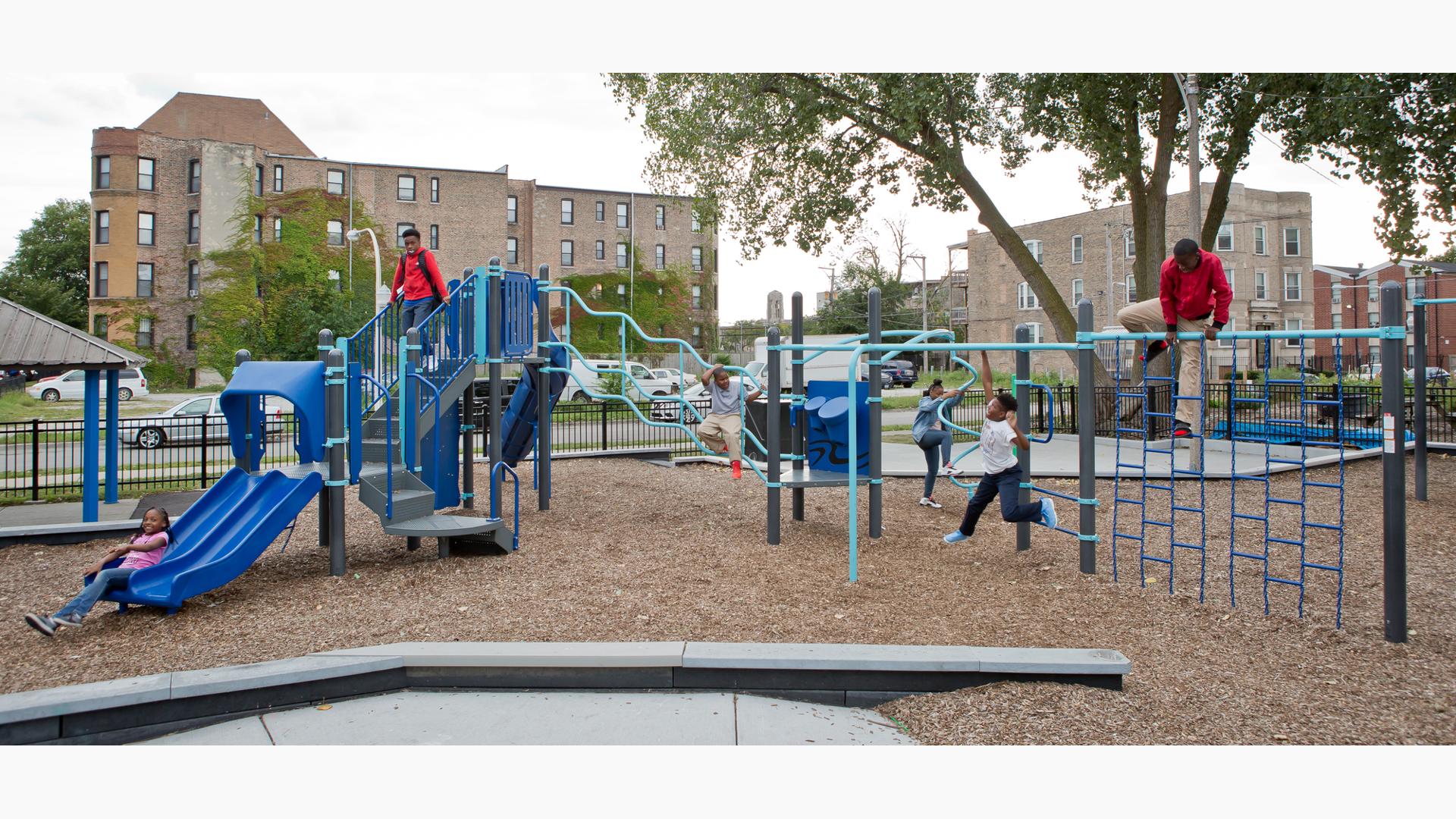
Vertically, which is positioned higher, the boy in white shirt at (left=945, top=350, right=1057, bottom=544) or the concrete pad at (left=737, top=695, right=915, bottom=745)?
the boy in white shirt at (left=945, top=350, right=1057, bottom=544)

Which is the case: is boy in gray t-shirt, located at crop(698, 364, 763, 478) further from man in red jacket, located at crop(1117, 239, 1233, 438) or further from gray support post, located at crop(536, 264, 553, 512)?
man in red jacket, located at crop(1117, 239, 1233, 438)

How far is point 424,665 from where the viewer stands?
5.63 metres

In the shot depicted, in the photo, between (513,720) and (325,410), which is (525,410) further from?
(513,720)

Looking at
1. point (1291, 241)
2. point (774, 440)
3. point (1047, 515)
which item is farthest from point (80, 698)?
point (1291, 241)

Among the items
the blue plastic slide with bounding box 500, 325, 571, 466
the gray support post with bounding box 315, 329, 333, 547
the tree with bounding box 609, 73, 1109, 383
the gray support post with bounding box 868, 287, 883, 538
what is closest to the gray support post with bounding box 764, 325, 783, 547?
the gray support post with bounding box 868, 287, 883, 538

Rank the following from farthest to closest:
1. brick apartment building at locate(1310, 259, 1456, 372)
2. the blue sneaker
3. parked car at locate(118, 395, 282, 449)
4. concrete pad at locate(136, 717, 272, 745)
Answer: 1. brick apartment building at locate(1310, 259, 1456, 372)
2. parked car at locate(118, 395, 282, 449)
3. the blue sneaker
4. concrete pad at locate(136, 717, 272, 745)

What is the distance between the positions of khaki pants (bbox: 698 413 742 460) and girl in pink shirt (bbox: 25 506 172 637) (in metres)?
6.29

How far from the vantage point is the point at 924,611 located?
686cm

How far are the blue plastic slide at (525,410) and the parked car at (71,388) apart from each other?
35.1 m

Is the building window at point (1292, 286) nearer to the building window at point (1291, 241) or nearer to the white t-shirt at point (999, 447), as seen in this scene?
the building window at point (1291, 241)

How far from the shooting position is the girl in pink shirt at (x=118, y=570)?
6.65 metres

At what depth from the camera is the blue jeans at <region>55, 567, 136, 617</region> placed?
22.1ft

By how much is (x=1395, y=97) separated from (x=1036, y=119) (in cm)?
649

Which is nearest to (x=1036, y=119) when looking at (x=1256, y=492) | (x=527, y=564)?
(x=1256, y=492)
